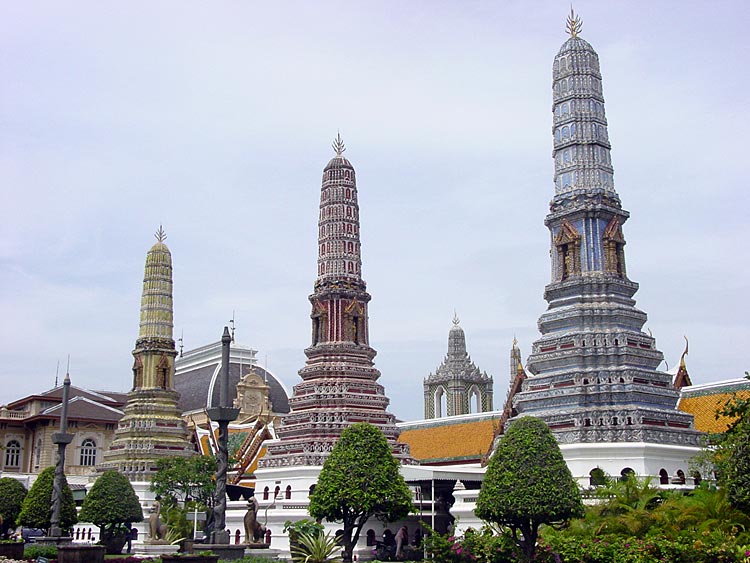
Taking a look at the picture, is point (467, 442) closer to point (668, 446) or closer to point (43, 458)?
point (668, 446)

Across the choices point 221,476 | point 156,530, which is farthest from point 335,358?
point 221,476

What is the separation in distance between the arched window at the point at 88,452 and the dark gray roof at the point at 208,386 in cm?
699

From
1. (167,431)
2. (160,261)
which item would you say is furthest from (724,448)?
(160,261)

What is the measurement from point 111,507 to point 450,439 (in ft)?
69.5

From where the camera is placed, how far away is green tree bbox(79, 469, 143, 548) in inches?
1682

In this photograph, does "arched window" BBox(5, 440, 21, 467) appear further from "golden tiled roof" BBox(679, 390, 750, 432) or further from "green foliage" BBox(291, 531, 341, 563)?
"golden tiled roof" BBox(679, 390, 750, 432)

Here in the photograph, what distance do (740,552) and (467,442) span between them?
3318cm

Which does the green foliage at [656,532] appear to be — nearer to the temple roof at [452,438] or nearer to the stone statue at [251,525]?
the stone statue at [251,525]

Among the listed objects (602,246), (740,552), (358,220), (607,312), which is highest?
(358,220)

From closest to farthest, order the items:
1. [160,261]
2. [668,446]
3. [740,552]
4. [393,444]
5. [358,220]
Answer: [740,552]
[668,446]
[393,444]
[358,220]
[160,261]

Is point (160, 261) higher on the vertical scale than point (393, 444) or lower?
higher

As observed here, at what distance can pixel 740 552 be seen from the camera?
21.5 metres

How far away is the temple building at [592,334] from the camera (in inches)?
1400

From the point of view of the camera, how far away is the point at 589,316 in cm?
3825
